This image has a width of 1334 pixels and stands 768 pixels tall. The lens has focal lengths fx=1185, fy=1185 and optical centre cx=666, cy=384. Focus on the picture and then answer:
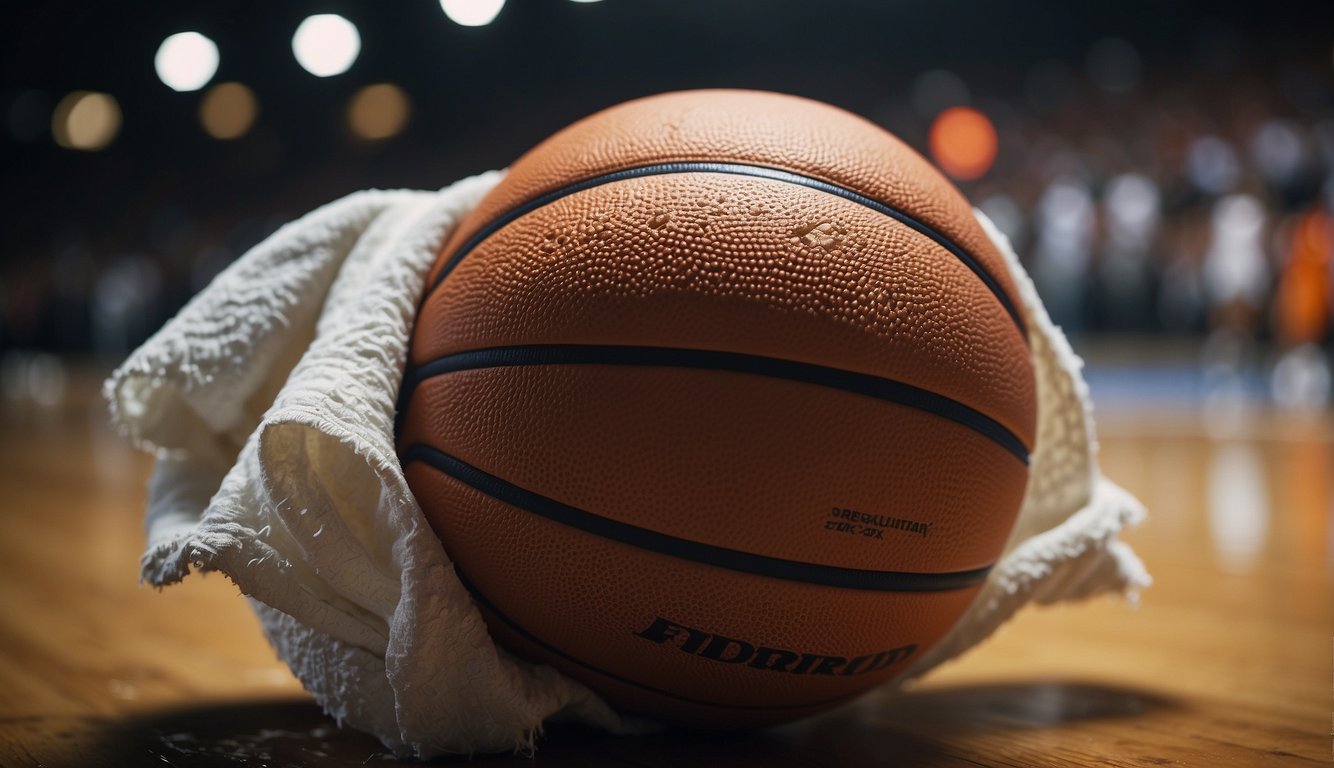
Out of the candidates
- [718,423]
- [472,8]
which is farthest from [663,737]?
[472,8]

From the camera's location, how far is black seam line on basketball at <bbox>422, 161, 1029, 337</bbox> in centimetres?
95

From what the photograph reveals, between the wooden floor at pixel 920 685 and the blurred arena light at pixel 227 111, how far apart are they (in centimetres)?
1055

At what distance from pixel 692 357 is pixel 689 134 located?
8.9 inches

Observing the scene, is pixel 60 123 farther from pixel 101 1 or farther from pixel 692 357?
pixel 692 357

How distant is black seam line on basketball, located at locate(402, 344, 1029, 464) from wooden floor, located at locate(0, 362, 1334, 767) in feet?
0.92

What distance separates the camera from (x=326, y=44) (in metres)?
7.43

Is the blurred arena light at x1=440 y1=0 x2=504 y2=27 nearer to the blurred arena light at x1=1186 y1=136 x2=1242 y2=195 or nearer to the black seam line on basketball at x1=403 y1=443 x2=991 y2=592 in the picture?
the black seam line on basketball at x1=403 y1=443 x2=991 y2=592

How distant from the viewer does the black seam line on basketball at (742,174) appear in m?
0.95

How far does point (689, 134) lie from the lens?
988mm

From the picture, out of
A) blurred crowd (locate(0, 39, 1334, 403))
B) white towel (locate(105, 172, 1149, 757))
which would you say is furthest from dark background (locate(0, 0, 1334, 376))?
white towel (locate(105, 172, 1149, 757))

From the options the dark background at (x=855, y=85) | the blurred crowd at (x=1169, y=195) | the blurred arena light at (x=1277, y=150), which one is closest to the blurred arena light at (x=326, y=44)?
the dark background at (x=855, y=85)

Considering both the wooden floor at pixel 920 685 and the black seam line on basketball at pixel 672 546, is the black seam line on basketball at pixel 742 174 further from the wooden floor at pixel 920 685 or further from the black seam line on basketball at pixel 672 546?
the wooden floor at pixel 920 685

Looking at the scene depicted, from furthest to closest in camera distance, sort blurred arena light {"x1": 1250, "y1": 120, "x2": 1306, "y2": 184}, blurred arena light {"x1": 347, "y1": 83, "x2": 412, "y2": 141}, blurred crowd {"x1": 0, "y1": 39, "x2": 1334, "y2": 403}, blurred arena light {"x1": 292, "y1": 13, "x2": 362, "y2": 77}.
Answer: blurred arena light {"x1": 347, "y1": 83, "x2": 412, "y2": 141} < blurred arena light {"x1": 1250, "y1": 120, "x2": 1306, "y2": 184} < blurred crowd {"x1": 0, "y1": 39, "x2": 1334, "y2": 403} < blurred arena light {"x1": 292, "y1": 13, "x2": 362, "y2": 77}

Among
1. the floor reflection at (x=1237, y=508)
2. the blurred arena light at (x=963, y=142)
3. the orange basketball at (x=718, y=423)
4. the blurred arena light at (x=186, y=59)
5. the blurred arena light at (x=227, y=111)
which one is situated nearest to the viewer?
the orange basketball at (x=718, y=423)
